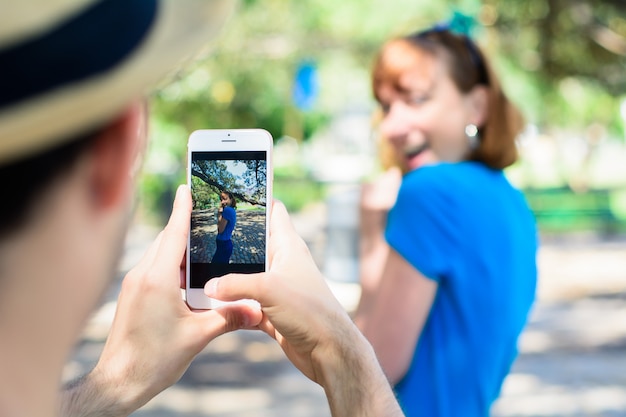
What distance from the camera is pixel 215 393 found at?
7223mm

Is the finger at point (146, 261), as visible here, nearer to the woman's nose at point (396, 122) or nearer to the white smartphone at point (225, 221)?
the white smartphone at point (225, 221)

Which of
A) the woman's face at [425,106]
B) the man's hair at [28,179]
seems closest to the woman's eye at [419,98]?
the woman's face at [425,106]

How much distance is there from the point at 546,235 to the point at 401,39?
18.4m

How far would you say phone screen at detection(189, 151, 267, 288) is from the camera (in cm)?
161

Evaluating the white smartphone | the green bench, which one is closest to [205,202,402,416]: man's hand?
the white smartphone

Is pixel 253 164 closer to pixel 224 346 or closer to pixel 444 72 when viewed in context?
pixel 444 72

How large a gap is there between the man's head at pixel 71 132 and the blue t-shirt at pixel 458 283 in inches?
63.9

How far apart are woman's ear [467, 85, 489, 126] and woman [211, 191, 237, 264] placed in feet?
4.20

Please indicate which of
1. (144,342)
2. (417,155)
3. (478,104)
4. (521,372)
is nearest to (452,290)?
(417,155)

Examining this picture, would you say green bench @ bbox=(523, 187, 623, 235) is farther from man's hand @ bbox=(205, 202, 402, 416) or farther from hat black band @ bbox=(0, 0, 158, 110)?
hat black band @ bbox=(0, 0, 158, 110)

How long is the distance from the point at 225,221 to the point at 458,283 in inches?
37.6

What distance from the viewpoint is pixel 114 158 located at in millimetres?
789

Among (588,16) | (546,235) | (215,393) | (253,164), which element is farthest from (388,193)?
(546,235)

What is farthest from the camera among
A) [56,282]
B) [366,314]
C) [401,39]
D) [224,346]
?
[224,346]
